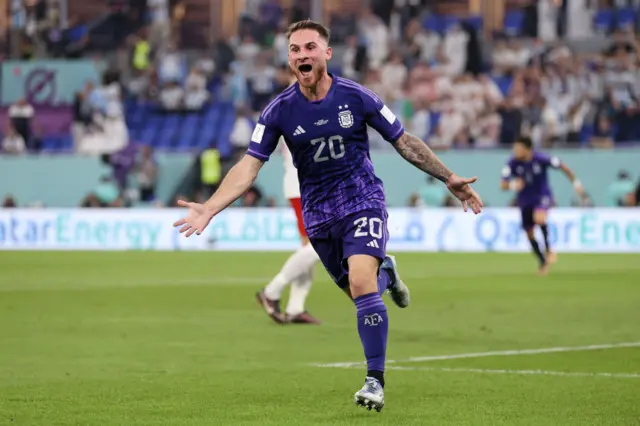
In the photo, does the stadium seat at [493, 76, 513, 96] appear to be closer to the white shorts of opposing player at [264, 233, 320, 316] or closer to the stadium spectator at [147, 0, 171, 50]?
the stadium spectator at [147, 0, 171, 50]

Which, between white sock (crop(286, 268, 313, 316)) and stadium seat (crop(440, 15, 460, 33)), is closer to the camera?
white sock (crop(286, 268, 313, 316))

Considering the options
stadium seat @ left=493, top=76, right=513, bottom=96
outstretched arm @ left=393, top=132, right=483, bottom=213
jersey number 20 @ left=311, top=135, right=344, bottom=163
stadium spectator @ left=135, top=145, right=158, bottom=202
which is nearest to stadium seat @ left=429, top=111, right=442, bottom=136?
stadium seat @ left=493, top=76, right=513, bottom=96

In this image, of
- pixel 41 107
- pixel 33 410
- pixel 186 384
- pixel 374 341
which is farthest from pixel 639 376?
pixel 41 107

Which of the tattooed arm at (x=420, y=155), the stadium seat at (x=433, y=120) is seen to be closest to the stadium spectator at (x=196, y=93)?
the stadium seat at (x=433, y=120)

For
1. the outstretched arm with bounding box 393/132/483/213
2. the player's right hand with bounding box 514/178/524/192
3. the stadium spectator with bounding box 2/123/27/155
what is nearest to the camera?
the outstretched arm with bounding box 393/132/483/213

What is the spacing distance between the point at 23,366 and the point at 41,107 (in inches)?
940

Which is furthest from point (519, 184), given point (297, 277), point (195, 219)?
point (195, 219)

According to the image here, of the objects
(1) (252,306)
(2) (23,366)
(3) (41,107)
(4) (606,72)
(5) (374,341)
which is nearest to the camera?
(5) (374,341)

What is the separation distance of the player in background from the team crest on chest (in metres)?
4.91

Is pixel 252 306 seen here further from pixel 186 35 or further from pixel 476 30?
pixel 186 35

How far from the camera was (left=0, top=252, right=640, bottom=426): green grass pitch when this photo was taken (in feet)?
26.5

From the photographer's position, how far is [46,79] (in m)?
34.0

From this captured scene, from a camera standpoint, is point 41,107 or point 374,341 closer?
point 374,341

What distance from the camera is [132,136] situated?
3306cm
